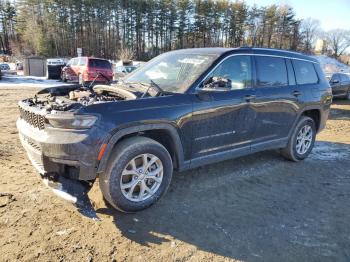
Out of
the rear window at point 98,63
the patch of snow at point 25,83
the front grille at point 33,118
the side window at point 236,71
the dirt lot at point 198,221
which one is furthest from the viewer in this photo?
the patch of snow at point 25,83

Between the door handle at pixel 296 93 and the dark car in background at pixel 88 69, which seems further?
the dark car in background at pixel 88 69

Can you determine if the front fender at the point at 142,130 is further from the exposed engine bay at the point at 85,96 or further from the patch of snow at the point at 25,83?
the patch of snow at the point at 25,83

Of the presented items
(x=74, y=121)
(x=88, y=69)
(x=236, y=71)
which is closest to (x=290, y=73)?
(x=236, y=71)

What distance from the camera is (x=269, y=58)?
5387 mm

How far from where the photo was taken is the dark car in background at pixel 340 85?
17.3 meters

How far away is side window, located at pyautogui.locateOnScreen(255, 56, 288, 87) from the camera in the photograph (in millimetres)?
5151

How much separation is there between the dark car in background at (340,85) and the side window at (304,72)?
12.1 meters

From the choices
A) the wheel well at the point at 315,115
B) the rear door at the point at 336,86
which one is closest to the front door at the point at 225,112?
the wheel well at the point at 315,115

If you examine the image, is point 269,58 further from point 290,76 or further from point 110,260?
point 110,260

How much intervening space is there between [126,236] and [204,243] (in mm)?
772

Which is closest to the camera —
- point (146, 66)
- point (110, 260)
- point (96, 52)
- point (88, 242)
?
point (110, 260)

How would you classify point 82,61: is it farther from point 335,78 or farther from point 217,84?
point 217,84

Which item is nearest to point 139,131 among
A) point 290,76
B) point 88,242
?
point 88,242

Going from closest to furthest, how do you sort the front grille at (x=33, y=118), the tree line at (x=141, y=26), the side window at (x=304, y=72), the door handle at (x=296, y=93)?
1. the front grille at (x=33, y=118)
2. the door handle at (x=296, y=93)
3. the side window at (x=304, y=72)
4. the tree line at (x=141, y=26)
